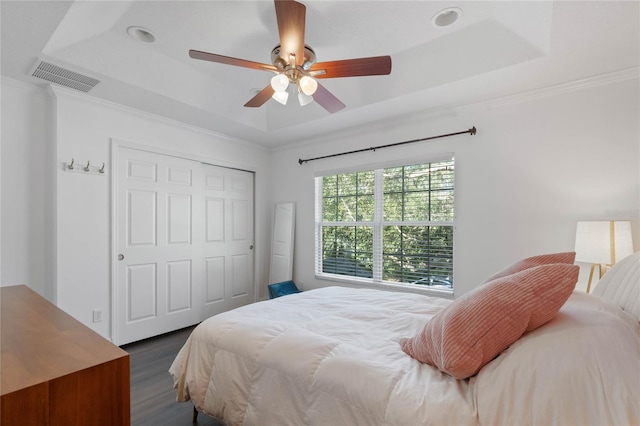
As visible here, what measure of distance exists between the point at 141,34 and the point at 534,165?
3.55m

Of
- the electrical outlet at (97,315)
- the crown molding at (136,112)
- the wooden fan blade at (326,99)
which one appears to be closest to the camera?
the wooden fan blade at (326,99)

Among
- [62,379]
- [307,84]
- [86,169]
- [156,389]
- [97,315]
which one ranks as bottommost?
[156,389]

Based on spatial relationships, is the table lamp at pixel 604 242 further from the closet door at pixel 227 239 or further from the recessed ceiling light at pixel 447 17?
the closet door at pixel 227 239

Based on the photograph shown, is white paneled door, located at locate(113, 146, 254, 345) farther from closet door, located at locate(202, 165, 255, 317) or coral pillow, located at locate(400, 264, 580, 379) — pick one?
coral pillow, located at locate(400, 264, 580, 379)

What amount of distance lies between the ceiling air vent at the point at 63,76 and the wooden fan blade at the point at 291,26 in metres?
1.87

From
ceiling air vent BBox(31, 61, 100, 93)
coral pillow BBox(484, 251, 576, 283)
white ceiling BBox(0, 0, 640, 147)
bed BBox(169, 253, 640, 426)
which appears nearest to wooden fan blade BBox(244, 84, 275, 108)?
white ceiling BBox(0, 0, 640, 147)

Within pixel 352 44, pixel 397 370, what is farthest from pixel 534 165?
pixel 397 370

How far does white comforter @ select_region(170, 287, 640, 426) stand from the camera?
2.78 ft

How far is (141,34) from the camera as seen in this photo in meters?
2.41

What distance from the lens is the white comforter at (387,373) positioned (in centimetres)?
85

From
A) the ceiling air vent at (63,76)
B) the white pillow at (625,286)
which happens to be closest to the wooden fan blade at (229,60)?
the ceiling air vent at (63,76)

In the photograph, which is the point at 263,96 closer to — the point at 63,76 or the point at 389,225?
the point at 63,76

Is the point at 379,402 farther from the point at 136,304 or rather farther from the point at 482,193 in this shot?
the point at 136,304

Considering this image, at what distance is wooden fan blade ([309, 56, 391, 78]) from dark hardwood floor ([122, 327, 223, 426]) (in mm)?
2326
